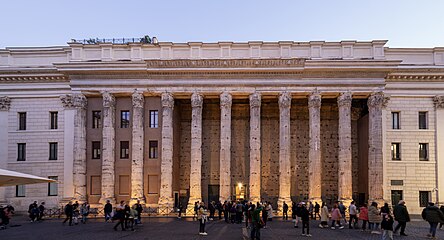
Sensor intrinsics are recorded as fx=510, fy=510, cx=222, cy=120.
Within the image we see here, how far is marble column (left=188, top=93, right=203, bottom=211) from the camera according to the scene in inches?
1581

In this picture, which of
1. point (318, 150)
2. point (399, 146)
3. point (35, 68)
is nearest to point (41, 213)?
point (35, 68)

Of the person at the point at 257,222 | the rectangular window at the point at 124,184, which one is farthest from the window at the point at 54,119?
the person at the point at 257,222

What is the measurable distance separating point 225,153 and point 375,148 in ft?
38.4

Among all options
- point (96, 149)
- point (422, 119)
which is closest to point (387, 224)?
point (422, 119)

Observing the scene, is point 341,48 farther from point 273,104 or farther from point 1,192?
point 1,192

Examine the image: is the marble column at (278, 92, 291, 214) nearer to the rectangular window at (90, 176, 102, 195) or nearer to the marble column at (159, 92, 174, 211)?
the marble column at (159, 92, 174, 211)

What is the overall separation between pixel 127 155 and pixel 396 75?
903 inches

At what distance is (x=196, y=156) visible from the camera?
4041 cm

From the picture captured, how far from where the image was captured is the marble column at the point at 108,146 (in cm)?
4034

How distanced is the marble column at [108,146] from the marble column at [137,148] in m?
1.69

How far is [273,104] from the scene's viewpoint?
4603 cm

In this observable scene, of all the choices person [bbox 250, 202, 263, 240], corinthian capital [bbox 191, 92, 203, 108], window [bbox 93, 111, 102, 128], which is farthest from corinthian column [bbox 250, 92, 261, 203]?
person [bbox 250, 202, 263, 240]

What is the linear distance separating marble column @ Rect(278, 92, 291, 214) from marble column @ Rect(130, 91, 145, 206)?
36.0 ft

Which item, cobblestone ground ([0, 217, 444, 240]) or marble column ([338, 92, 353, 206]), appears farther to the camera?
marble column ([338, 92, 353, 206])
